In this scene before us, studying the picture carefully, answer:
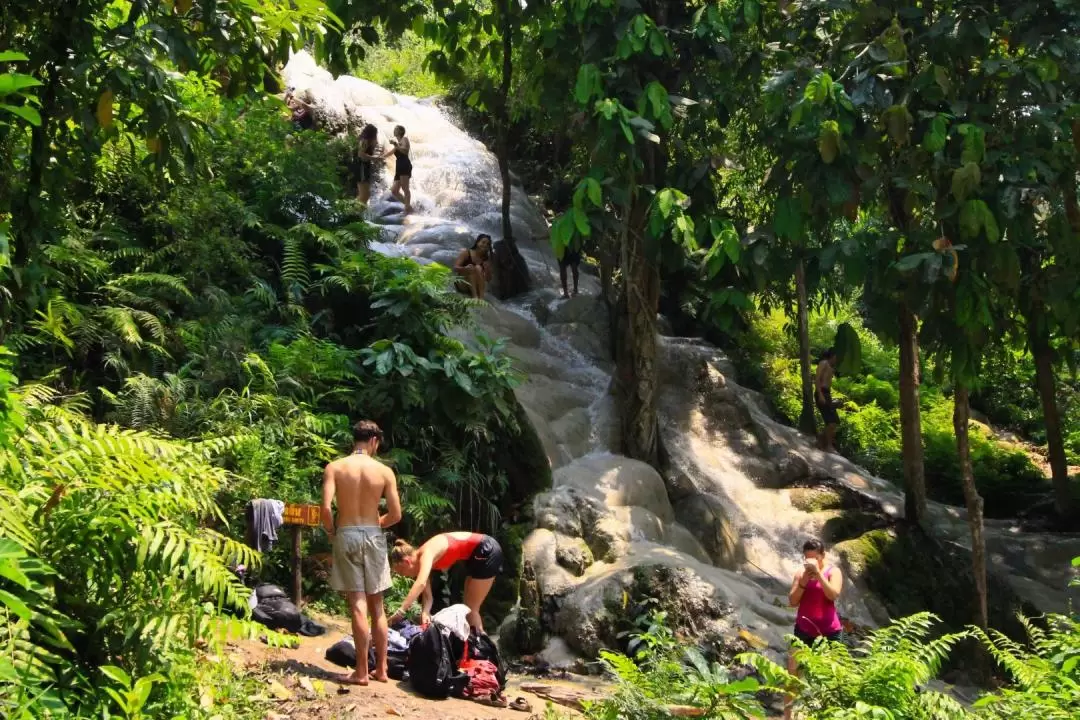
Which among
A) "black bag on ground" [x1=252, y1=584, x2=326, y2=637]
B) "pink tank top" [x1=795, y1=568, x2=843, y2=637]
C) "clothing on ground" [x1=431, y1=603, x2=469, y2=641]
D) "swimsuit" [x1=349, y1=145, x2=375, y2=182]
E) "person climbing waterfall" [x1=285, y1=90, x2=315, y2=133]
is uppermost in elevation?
"person climbing waterfall" [x1=285, y1=90, x2=315, y2=133]

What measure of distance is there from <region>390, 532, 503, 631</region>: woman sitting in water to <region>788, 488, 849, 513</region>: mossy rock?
21.3 ft

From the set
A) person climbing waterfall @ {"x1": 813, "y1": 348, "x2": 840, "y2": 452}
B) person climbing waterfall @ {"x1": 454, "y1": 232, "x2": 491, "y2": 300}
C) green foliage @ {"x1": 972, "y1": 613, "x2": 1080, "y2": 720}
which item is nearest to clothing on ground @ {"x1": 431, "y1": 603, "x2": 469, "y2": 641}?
green foliage @ {"x1": 972, "y1": 613, "x2": 1080, "y2": 720}

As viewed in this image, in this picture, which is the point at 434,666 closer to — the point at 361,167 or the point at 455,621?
the point at 455,621

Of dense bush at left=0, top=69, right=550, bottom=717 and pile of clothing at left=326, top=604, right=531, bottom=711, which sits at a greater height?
dense bush at left=0, top=69, right=550, bottom=717

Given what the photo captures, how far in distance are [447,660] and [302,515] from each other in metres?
1.47

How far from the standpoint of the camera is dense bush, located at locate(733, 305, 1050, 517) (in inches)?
625

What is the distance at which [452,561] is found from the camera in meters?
7.40

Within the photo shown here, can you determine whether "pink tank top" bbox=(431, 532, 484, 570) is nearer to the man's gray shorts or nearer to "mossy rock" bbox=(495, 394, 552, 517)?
the man's gray shorts

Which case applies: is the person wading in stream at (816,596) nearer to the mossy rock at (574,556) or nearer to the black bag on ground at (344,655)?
the black bag on ground at (344,655)

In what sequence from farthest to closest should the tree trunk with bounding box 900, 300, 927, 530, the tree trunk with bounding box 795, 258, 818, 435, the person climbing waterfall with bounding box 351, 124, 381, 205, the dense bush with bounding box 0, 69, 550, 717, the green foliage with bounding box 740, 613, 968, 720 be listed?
the person climbing waterfall with bounding box 351, 124, 381, 205 → the tree trunk with bounding box 795, 258, 818, 435 → the tree trunk with bounding box 900, 300, 927, 530 → the dense bush with bounding box 0, 69, 550, 717 → the green foliage with bounding box 740, 613, 968, 720

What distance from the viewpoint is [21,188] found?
6.08m

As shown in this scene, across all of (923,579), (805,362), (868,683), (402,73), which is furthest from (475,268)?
(402,73)

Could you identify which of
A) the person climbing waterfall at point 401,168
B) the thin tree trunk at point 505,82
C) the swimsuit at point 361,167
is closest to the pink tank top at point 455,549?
the thin tree trunk at point 505,82

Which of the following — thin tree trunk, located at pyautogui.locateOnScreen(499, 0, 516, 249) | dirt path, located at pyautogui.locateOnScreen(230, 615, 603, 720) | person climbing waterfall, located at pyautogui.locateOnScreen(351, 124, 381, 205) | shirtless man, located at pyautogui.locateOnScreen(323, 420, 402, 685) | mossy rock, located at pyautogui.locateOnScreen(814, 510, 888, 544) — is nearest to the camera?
dirt path, located at pyautogui.locateOnScreen(230, 615, 603, 720)
